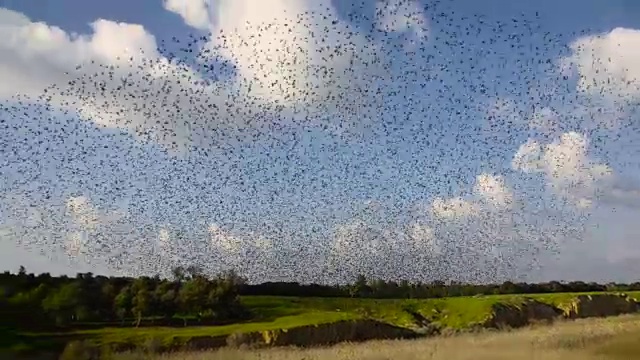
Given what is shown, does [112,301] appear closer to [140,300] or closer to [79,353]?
[140,300]

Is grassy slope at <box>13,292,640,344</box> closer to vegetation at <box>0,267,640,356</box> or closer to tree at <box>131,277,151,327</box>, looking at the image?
vegetation at <box>0,267,640,356</box>

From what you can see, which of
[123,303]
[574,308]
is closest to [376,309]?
[574,308]

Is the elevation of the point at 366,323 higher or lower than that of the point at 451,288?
lower

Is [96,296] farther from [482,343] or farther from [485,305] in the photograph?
[485,305]

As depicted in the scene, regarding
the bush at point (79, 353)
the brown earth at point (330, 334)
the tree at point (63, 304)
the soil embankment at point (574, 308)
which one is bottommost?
the bush at point (79, 353)

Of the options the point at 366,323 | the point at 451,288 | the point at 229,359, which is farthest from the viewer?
the point at 451,288

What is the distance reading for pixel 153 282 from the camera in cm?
5975

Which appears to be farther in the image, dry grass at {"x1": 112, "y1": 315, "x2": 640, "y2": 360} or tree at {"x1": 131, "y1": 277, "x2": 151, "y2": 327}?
tree at {"x1": 131, "y1": 277, "x2": 151, "y2": 327}

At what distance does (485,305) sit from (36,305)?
5348 centimetres

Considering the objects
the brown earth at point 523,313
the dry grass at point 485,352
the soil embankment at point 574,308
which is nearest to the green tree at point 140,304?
the dry grass at point 485,352

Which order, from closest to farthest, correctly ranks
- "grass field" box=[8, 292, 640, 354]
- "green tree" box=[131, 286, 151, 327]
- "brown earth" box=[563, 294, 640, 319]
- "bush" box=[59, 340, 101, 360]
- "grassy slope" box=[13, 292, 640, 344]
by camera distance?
"bush" box=[59, 340, 101, 360], "green tree" box=[131, 286, 151, 327], "grass field" box=[8, 292, 640, 354], "grassy slope" box=[13, 292, 640, 344], "brown earth" box=[563, 294, 640, 319]

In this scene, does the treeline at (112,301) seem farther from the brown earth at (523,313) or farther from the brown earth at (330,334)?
the brown earth at (523,313)

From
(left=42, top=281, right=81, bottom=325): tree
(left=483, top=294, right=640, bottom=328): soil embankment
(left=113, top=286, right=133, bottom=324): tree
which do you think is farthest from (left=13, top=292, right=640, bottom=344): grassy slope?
(left=42, top=281, right=81, bottom=325): tree

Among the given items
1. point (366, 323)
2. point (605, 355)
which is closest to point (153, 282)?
point (366, 323)
